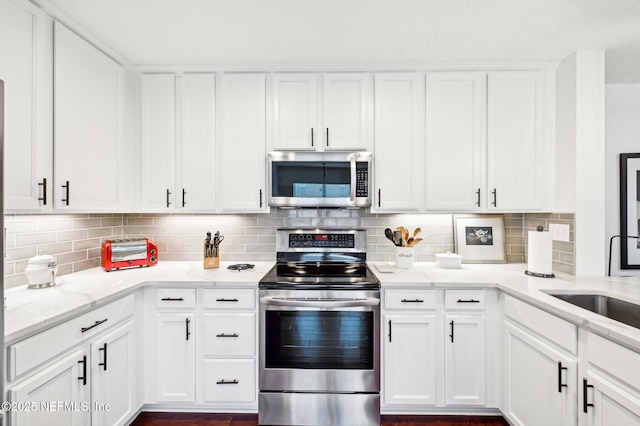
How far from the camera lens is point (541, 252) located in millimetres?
2197

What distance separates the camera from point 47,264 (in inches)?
72.6

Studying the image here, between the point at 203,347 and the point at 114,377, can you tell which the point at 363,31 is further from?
the point at 114,377

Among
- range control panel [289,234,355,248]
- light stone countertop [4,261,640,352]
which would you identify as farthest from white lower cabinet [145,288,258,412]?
range control panel [289,234,355,248]

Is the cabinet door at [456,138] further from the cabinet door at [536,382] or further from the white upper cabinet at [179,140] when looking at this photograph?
the white upper cabinet at [179,140]

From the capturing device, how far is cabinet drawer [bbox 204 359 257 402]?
2102 millimetres

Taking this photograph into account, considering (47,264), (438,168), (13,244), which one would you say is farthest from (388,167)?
(13,244)

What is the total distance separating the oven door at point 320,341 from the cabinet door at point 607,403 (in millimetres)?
1051

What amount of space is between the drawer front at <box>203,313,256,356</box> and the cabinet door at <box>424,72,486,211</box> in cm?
164

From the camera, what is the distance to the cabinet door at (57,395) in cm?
126

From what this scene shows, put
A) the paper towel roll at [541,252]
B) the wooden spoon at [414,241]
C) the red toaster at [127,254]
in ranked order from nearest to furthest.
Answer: the paper towel roll at [541,252] → the red toaster at [127,254] → the wooden spoon at [414,241]

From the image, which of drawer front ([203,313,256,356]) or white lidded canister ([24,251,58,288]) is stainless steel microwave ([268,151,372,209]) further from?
white lidded canister ([24,251,58,288])

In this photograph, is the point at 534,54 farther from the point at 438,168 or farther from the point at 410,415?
the point at 410,415

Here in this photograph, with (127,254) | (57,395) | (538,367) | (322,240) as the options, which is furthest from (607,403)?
(127,254)

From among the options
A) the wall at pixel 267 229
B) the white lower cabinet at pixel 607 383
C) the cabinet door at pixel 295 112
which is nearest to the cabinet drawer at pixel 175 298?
the wall at pixel 267 229
